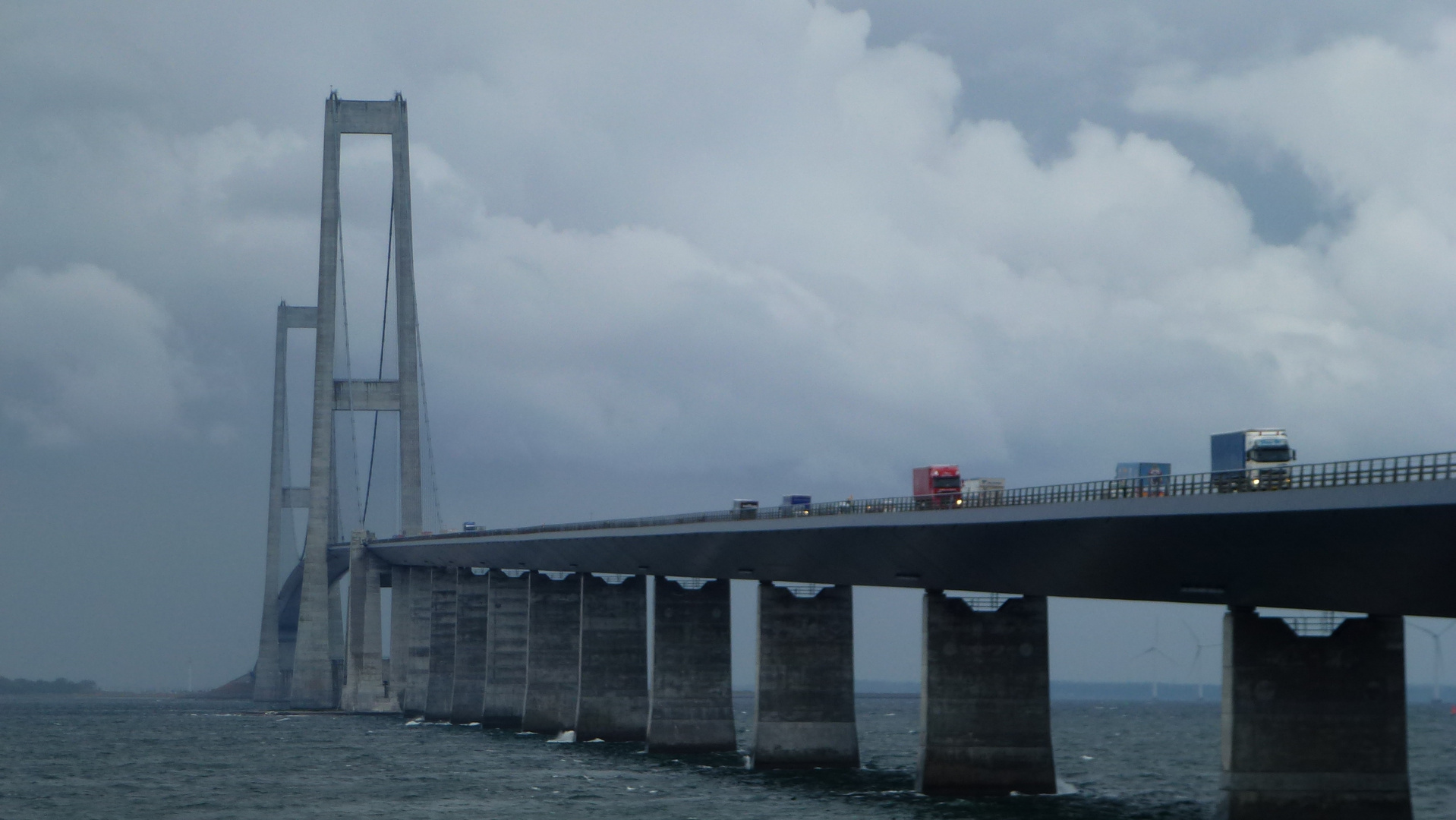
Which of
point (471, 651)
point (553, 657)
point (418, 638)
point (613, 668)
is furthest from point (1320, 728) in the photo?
point (418, 638)

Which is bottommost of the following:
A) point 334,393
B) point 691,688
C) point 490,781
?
point 490,781

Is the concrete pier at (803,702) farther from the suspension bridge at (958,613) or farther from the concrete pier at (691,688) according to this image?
the concrete pier at (691,688)

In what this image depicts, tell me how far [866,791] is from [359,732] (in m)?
57.0

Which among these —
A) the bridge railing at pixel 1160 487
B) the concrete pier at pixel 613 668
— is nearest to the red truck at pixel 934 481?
the bridge railing at pixel 1160 487

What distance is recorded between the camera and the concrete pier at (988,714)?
60.9 metres

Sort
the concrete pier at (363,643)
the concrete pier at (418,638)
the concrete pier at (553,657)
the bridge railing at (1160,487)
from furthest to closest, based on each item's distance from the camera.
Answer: the concrete pier at (363,643) → the concrete pier at (418,638) → the concrete pier at (553,657) → the bridge railing at (1160,487)

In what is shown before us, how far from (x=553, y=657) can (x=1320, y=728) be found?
6576 cm

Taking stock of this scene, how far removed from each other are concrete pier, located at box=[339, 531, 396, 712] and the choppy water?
18.6m

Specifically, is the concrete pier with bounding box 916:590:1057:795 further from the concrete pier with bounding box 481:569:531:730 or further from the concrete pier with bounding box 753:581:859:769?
the concrete pier with bounding box 481:569:531:730

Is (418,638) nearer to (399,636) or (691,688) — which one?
(399,636)

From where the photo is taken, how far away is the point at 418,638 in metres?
141

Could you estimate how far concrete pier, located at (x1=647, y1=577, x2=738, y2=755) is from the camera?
281ft

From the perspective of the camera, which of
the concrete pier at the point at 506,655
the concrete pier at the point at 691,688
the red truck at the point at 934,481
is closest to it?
the red truck at the point at 934,481

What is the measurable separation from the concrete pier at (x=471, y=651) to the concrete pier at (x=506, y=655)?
4065mm
